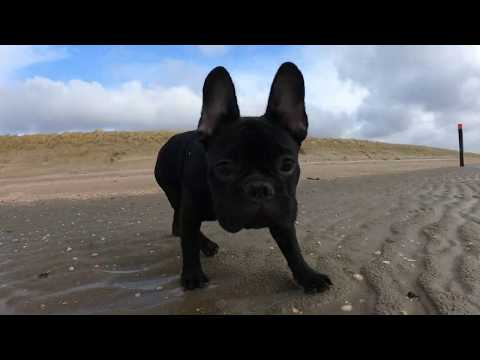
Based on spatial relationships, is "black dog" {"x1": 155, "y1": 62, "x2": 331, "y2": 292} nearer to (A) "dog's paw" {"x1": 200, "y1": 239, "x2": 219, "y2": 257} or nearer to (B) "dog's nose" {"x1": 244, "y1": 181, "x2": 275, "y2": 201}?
(B) "dog's nose" {"x1": 244, "y1": 181, "x2": 275, "y2": 201}

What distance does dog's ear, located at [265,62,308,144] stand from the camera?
3430 mm

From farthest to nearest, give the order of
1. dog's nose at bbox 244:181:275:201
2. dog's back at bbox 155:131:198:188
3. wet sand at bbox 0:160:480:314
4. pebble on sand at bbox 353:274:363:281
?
dog's back at bbox 155:131:198:188 < pebble on sand at bbox 353:274:363:281 < wet sand at bbox 0:160:480:314 < dog's nose at bbox 244:181:275:201

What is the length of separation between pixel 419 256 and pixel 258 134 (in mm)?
2161

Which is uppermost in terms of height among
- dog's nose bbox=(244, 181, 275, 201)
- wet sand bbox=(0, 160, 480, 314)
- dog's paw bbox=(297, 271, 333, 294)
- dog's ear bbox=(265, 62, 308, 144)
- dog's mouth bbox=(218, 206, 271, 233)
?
dog's ear bbox=(265, 62, 308, 144)

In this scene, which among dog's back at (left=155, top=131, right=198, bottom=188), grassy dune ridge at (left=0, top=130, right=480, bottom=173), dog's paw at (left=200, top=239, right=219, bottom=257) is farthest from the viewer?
grassy dune ridge at (left=0, top=130, right=480, bottom=173)

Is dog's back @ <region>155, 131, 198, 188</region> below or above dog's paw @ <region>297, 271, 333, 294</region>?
above

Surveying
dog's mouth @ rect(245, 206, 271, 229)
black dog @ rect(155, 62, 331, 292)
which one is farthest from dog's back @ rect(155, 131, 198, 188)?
dog's mouth @ rect(245, 206, 271, 229)

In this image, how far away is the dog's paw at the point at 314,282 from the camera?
3.33m

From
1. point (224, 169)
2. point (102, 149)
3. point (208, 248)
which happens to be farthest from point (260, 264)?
point (102, 149)

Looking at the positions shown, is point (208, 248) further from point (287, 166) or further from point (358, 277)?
point (287, 166)

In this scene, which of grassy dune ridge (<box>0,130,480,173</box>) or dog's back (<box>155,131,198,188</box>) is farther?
grassy dune ridge (<box>0,130,480,173</box>)

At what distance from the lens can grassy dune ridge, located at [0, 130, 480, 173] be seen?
2858 cm

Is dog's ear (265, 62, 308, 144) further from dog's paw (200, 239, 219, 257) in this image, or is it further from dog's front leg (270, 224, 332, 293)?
dog's paw (200, 239, 219, 257)

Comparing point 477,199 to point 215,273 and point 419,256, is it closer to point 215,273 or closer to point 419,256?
point 419,256
